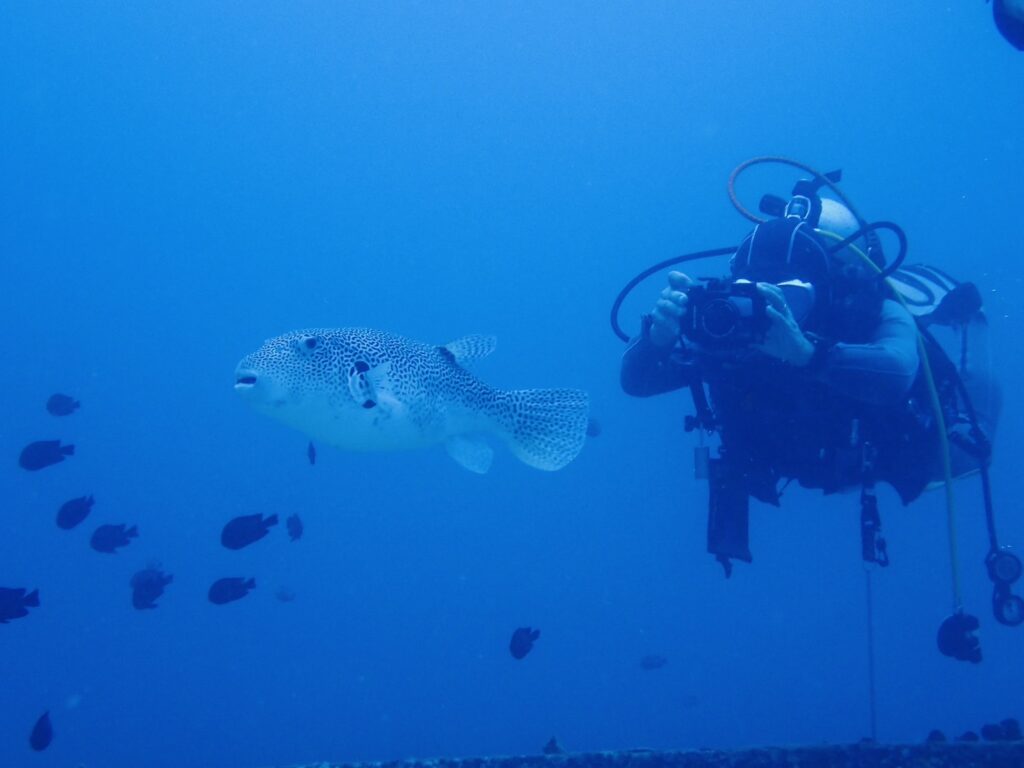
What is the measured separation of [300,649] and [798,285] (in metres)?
22.7

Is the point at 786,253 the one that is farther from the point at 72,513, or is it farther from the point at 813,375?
the point at 72,513

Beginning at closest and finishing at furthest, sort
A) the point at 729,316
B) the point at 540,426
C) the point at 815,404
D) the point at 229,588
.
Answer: the point at 729,316, the point at 815,404, the point at 540,426, the point at 229,588

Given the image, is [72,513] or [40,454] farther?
[40,454]

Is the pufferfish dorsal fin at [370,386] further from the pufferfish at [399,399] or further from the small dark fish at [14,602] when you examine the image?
the small dark fish at [14,602]

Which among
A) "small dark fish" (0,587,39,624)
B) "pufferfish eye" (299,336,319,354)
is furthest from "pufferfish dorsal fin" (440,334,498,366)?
"small dark fish" (0,587,39,624)

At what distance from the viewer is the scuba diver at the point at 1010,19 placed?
1.94 meters

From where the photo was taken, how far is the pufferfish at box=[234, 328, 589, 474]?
13.9ft

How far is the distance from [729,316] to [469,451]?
222 cm

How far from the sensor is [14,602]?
562cm

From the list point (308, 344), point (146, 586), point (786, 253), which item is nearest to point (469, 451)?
point (308, 344)

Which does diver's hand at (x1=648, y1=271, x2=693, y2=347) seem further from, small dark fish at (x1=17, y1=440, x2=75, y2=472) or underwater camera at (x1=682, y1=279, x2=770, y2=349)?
small dark fish at (x1=17, y1=440, x2=75, y2=472)

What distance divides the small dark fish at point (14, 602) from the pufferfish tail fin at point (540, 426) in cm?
378

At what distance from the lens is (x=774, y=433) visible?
15.9 ft

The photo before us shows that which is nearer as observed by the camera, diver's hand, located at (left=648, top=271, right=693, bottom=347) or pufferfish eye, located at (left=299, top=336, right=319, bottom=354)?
diver's hand, located at (left=648, top=271, right=693, bottom=347)
